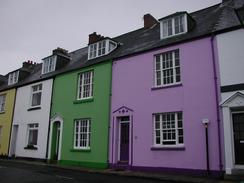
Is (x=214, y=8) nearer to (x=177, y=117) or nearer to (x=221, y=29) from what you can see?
(x=221, y=29)

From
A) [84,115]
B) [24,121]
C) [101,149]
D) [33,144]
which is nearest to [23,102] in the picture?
[24,121]

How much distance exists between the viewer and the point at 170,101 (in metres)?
14.2

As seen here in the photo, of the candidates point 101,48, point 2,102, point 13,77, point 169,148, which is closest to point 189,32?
point 169,148

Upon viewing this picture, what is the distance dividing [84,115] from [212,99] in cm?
874

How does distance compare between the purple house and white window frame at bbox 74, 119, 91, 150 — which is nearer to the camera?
the purple house

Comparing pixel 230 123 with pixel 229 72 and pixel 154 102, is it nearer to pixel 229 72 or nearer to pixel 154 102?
pixel 229 72

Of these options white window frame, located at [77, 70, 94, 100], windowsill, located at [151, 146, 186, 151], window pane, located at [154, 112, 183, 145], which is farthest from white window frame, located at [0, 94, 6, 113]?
windowsill, located at [151, 146, 186, 151]

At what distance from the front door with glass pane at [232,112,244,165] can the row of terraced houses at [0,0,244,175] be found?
0.13 ft

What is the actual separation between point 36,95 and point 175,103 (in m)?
13.9

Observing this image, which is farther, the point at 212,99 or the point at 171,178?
the point at 212,99

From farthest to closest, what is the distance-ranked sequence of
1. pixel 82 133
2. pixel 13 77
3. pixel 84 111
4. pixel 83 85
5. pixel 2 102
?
pixel 13 77, pixel 2 102, pixel 83 85, pixel 84 111, pixel 82 133

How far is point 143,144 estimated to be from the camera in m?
14.7

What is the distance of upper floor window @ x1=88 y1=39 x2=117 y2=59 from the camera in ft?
63.6

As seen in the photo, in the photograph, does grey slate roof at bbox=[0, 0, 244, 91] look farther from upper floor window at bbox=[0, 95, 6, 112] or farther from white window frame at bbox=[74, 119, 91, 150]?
upper floor window at bbox=[0, 95, 6, 112]
